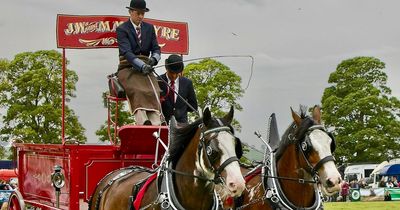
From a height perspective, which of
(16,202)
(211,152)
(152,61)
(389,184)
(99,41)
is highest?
(99,41)

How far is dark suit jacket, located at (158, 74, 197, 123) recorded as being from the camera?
9898 millimetres

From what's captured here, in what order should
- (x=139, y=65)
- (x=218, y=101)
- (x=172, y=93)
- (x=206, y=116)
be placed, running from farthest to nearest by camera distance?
(x=218, y=101) → (x=172, y=93) → (x=139, y=65) → (x=206, y=116)

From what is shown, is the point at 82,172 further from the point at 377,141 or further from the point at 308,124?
the point at 377,141

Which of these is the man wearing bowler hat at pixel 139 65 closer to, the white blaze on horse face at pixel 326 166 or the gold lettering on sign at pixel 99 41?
the gold lettering on sign at pixel 99 41

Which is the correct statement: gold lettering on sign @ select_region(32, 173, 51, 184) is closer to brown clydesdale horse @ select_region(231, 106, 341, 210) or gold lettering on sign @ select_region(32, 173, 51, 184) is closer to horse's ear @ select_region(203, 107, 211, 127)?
brown clydesdale horse @ select_region(231, 106, 341, 210)

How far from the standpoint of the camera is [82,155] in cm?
991

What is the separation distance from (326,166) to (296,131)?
795mm

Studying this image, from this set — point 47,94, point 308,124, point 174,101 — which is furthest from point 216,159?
point 47,94

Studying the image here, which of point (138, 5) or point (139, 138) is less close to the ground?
point (138, 5)

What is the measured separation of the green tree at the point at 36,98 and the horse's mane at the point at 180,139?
37216 millimetres

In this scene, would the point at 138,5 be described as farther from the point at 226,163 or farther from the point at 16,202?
the point at 16,202

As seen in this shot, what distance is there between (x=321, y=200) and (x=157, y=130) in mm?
2228

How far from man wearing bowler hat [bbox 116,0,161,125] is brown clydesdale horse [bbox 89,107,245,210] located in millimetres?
1432

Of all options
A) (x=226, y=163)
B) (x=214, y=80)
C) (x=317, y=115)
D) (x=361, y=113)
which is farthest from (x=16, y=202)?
(x=361, y=113)
